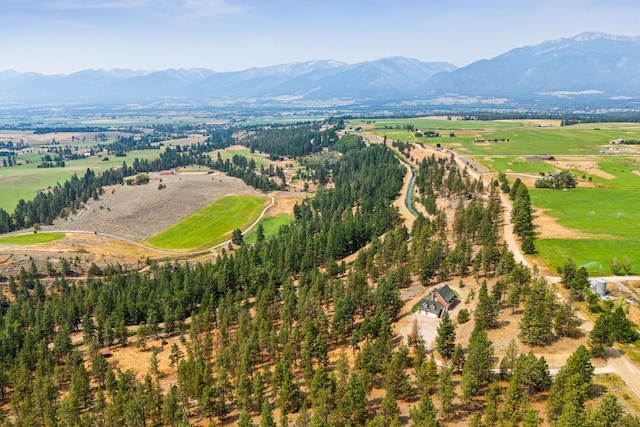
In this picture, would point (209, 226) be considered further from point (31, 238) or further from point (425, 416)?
point (425, 416)

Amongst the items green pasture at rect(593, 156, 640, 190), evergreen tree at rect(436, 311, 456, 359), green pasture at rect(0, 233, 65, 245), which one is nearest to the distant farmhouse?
evergreen tree at rect(436, 311, 456, 359)

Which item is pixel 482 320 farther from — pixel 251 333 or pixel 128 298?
pixel 128 298

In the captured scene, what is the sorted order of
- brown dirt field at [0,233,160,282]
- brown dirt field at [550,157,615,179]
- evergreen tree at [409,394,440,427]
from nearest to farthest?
evergreen tree at [409,394,440,427]
brown dirt field at [0,233,160,282]
brown dirt field at [550,157,615,179]

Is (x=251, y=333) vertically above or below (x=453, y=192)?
below

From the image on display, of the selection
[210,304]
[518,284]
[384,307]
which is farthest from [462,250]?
[210,304]

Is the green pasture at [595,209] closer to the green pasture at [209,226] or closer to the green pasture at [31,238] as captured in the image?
the green pasture at [209,226]

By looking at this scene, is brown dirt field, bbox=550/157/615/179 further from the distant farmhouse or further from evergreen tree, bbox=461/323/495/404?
evergreen tree, bbox=461/323/495/404

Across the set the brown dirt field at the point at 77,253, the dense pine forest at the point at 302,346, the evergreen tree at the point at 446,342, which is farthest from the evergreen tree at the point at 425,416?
the brown dirt field at the point at 77,253
